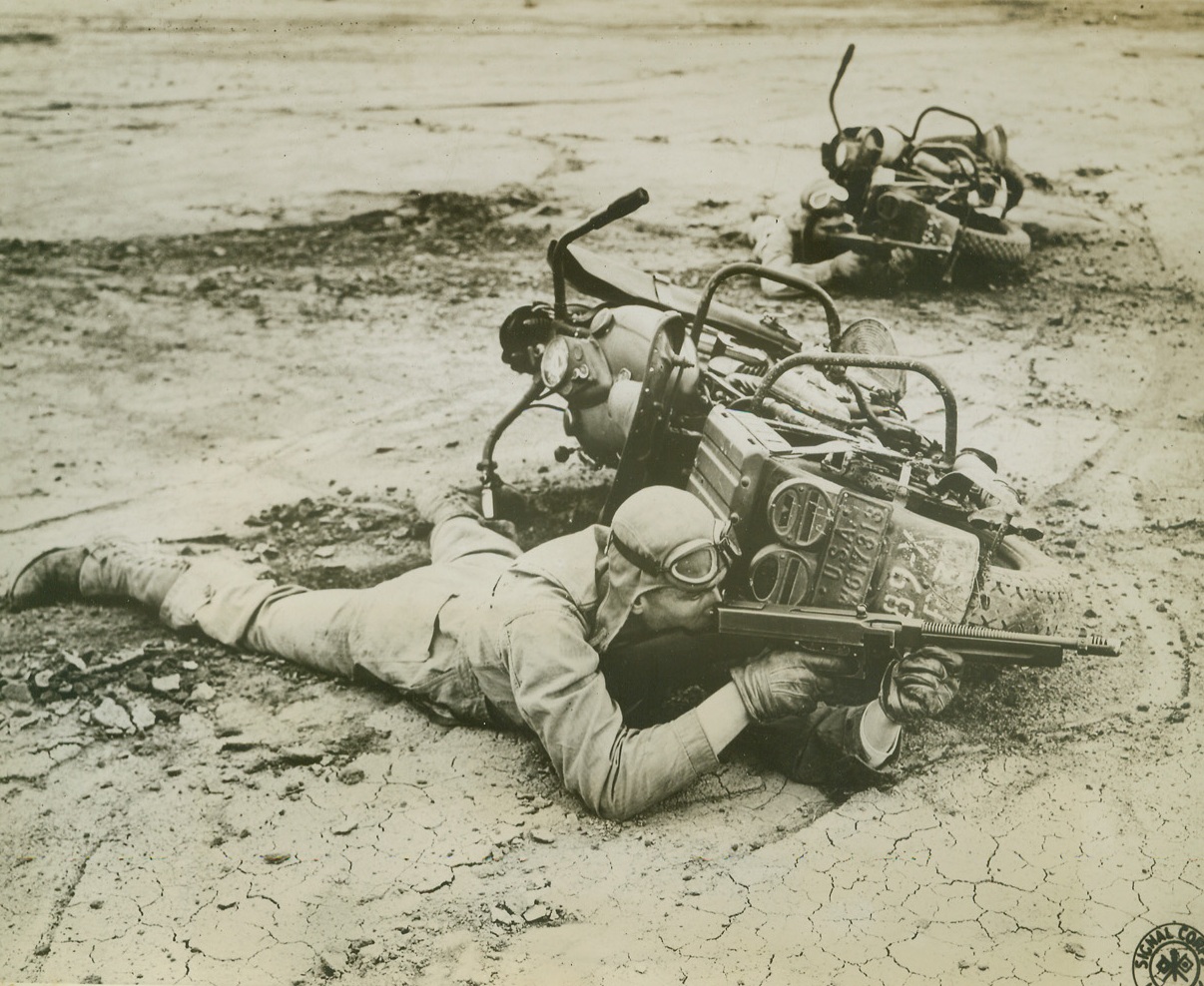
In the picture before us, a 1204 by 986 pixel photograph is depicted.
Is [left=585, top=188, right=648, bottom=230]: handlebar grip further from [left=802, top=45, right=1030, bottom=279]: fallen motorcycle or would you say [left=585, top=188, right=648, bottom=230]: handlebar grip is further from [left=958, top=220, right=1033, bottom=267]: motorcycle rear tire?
[left=958, top=220, right=1033, bottom=267]: motorcycle rear tire

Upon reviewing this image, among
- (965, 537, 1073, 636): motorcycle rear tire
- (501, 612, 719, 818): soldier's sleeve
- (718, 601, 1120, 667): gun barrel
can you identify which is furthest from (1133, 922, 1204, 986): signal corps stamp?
(501, 612, 719, 818): soldier's sleeve

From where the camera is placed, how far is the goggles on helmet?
2.45m

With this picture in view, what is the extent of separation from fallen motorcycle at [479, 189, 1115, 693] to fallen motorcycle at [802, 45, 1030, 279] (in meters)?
0.92

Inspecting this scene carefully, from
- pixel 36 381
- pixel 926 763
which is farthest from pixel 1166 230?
pixel 36 381

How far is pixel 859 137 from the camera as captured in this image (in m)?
3.96

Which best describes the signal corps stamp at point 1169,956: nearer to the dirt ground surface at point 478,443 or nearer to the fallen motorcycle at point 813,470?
the dirt ground surface at point 478,443

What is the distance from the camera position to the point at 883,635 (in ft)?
7.99

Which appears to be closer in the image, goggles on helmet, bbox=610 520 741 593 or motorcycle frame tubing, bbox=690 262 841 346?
goggles on helmet, bbox=610 520 741 593

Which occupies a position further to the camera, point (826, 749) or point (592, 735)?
point (826, 749)

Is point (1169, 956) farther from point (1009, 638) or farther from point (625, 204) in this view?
point (625, 204)

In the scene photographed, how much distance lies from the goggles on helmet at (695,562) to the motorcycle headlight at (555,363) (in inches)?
36.3

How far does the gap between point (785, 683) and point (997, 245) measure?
229 cm

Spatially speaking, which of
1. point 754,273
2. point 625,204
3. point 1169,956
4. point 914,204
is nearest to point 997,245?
point 914,204

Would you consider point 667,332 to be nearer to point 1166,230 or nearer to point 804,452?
point 804,452
